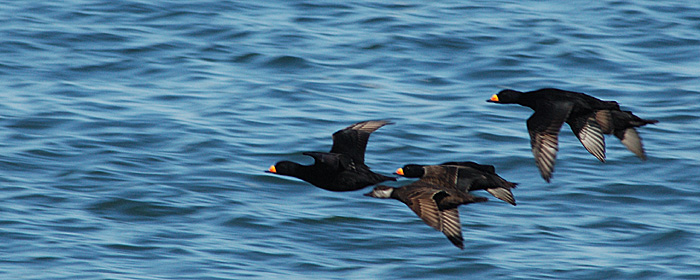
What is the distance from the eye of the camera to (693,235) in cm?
1079

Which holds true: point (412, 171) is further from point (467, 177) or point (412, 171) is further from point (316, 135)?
point (316, 135)

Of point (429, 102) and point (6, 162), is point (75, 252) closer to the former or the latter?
point (6, 162)

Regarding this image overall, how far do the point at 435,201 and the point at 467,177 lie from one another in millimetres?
675

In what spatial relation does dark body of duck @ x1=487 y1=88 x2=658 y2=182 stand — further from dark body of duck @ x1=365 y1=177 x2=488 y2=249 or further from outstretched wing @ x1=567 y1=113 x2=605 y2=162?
dark body of duck @ x1=365 y1=177 x2=488 y2=249

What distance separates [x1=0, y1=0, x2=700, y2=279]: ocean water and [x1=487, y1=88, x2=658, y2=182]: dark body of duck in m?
1.72

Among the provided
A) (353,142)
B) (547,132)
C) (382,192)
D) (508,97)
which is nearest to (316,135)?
(353,142)

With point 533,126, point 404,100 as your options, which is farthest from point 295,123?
point 533,126

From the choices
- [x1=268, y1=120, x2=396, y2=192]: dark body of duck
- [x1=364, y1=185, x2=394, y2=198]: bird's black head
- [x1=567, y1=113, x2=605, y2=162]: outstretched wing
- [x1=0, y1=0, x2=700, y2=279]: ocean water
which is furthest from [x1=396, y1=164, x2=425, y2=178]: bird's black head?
[x1=0, y1=0, x2=700, y2=279]: ocean water

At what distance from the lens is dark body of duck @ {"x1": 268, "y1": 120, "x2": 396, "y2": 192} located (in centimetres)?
802

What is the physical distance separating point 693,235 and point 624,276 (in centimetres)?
118

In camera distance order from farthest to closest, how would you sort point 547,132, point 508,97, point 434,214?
1. point 508,97
2. point 547,132
3. point 434,214

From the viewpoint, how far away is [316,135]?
40.6 ft

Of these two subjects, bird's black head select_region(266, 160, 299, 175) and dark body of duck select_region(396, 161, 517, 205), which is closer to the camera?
dark body of duck select_region(396, 161, 517, 205)

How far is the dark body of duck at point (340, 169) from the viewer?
8.02 metres
